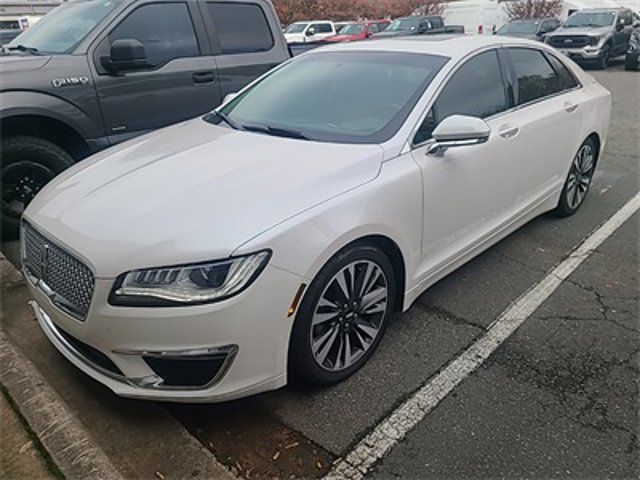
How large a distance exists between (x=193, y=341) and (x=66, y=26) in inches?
156

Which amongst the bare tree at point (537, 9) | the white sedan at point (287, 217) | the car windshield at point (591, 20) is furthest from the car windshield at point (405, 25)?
the white sedan at point (287, 217)

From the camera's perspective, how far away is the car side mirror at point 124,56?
4312mm

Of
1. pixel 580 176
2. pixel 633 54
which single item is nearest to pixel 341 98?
pixel 580 176

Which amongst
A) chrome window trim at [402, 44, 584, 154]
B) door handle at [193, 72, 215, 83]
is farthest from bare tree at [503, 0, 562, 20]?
door handle at [193, 72, 215, 83]

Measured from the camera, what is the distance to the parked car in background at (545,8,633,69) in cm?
1645

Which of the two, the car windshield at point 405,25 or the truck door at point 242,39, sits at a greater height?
the truck door at point 242,39

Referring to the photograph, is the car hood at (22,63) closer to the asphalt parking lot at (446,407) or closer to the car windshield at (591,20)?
the asphalt parking lot at (446,407)

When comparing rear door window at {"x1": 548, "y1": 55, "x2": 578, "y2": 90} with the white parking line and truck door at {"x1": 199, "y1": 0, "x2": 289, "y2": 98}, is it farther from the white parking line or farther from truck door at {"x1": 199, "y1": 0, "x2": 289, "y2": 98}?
truck door at {"x1": 199, "y1": 0, "x2": 289, "y2": 98}

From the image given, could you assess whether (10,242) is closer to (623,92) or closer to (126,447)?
(126,447)

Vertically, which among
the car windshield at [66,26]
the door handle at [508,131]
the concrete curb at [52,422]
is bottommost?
the concrete curb at [52,422]

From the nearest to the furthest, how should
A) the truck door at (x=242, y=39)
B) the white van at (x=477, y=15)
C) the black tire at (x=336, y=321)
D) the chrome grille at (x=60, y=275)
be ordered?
the chrome grille at (x=60, y=275) → the black tire at (x=336, y=321) → the truck door at (x=242, y=39) → the white van at (x=477, y=15)

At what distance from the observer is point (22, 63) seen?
4.11m

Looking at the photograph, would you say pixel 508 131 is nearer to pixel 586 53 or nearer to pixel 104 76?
pixel 104 76

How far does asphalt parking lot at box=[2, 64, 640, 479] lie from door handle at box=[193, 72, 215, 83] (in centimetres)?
251
